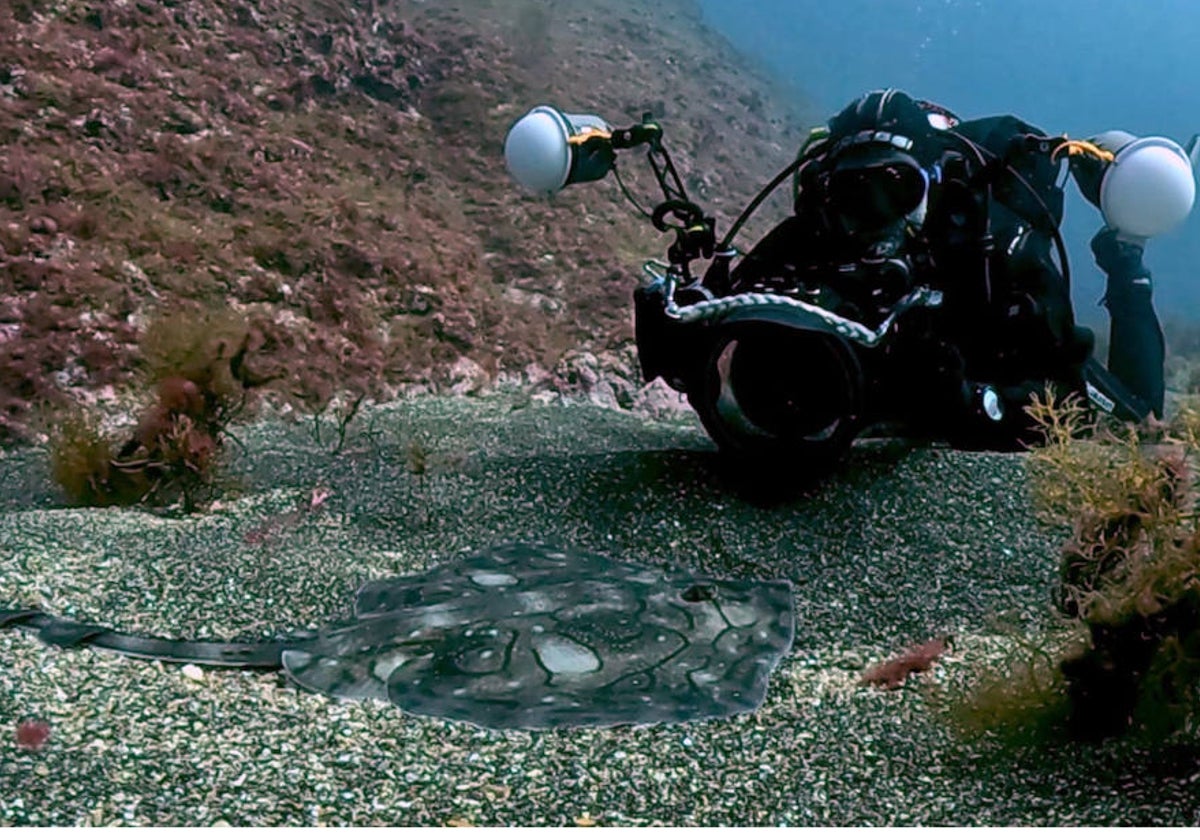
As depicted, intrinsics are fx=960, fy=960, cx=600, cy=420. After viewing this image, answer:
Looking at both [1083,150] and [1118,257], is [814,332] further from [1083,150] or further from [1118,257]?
[1118,257]

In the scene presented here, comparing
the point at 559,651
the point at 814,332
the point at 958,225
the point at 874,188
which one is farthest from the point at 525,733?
the point at 958,225

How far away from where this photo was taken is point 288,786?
109 inches

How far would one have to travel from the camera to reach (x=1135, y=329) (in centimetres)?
745

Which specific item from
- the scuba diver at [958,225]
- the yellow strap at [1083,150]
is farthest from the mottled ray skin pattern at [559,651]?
the yellow strap at [1083,150]

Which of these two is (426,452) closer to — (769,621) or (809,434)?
(809,434)

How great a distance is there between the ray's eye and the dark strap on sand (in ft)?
4.93

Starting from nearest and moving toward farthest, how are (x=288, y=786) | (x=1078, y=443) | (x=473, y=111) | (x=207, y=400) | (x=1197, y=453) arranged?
(x=288, y=786) < (x=1197, y=453) < (x=1078, y=443) < (x=207, y=400) < (x=473, y=111)

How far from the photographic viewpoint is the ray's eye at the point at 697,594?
12.3 feet

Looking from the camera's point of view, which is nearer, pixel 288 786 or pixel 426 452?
pixel 288 786

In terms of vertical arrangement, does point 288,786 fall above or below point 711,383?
below

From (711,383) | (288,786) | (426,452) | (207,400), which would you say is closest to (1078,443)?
(711,383)

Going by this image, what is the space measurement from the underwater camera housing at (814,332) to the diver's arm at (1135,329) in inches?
57.7

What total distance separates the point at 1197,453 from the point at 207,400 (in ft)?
17.7

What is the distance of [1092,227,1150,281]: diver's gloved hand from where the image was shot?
730cm
